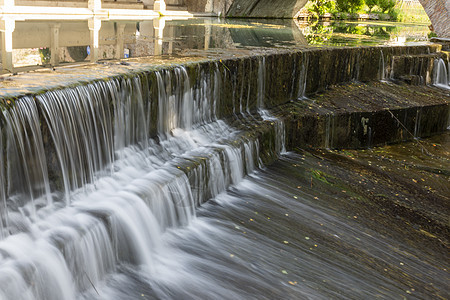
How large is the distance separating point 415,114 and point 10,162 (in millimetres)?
6727

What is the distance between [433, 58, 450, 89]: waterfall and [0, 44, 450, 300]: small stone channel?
3.95 m

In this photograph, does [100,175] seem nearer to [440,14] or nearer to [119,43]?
[119,43]

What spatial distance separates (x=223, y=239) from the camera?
4.52 m

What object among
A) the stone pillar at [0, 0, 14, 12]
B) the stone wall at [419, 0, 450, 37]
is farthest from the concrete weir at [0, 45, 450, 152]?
the stone pillar at [0, 0, 14, 12]

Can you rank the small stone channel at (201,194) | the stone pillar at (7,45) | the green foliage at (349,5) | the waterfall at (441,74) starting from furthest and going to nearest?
the green foliage at (349,5), the waterfall at (441,74), the stone pillar at (7,45), the small stone channel at (201,194)

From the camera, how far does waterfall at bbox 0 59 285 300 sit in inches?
137

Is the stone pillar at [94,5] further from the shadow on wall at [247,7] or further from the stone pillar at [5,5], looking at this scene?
the shadow on wall at [247,7]

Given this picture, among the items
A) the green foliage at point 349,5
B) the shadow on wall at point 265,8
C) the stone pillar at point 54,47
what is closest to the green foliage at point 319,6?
the green foliage at point 349,5

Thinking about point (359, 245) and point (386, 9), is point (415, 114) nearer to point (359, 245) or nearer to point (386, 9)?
point (359, 245)

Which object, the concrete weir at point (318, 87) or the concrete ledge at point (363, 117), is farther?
the concrete ledge at point (363, 117)

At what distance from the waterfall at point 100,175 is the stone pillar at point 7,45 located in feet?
5.28

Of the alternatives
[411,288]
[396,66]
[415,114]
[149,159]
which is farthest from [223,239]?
[396,66]

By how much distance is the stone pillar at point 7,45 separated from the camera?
5.86 metres

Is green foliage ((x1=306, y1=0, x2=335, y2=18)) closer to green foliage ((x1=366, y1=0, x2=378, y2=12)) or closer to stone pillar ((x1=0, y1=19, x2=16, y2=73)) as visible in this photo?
green foliage ((x1=366, y1=0, x2=378, y2=12))
